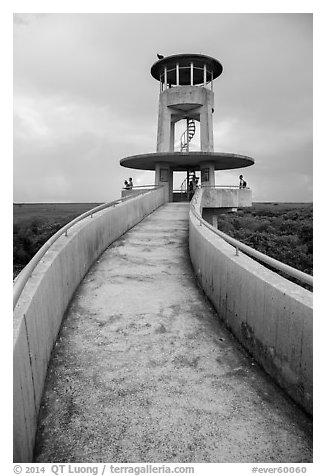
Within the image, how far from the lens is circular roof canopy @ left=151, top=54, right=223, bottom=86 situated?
2781 centimetres

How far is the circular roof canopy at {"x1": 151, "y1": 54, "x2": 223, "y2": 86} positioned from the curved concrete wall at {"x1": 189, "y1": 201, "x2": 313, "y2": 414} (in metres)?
25.4

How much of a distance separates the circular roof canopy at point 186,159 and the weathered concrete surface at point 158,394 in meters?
18.6

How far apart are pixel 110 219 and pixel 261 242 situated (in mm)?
25173

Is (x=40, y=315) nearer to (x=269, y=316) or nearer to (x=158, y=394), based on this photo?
(x=158, y=394)

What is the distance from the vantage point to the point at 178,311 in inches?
251

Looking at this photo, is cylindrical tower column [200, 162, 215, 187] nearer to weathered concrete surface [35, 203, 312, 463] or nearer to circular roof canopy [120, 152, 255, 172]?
circular roof canopy [120, 152, 255, 172]

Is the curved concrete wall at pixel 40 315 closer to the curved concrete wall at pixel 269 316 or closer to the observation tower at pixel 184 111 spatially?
the curved concrete wall at pixel 269 316

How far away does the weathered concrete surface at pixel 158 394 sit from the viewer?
337 cm

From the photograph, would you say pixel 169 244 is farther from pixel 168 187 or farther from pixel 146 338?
pixel 168 187

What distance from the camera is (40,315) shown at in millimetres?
4270

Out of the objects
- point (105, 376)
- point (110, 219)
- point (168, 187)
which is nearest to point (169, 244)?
point (110, 219)

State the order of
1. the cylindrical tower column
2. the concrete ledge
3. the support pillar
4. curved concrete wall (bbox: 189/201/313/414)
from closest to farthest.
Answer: curved concrete wall (bbox: 189/201/313/414), the concrete ledge, the support pillar, the cylindrical tower column

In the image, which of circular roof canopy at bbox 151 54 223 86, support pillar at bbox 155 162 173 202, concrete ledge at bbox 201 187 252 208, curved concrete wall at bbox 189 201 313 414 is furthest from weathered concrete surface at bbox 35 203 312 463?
circular roof canopy at bbox 151 54 223 86

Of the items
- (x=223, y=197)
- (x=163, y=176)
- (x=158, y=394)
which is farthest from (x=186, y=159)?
(x=158, y=394)
